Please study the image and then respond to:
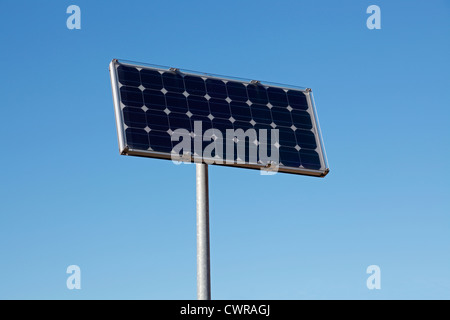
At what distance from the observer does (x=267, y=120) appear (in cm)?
2716

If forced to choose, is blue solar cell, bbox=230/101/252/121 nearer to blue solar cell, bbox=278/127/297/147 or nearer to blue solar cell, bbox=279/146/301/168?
blue solar cell, bbox=278/127/297/147

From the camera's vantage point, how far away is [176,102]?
25953 millimetres

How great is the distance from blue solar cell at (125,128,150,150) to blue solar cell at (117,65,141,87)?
6.36 ft

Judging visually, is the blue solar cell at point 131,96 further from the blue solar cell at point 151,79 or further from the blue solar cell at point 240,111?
the blue solar cell at point 240,111

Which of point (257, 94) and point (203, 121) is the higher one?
point (257, 94)

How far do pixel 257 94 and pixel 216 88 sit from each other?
158 centimetres

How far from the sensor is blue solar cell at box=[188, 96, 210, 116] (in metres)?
26.1

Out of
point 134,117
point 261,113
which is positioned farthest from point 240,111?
point 134,117

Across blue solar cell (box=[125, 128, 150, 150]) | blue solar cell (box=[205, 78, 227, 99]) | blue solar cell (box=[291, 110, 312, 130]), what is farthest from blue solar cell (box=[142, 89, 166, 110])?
blue solar cell (box=[291, 110, 312, 130])

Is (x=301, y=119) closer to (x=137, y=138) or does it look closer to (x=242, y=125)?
(x=242, y=125)

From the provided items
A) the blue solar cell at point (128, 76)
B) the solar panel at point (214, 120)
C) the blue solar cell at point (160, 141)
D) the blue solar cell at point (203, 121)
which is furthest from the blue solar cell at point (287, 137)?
the blue solar cell at point (128, 76)

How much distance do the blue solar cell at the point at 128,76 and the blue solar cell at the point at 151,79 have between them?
0.22m
